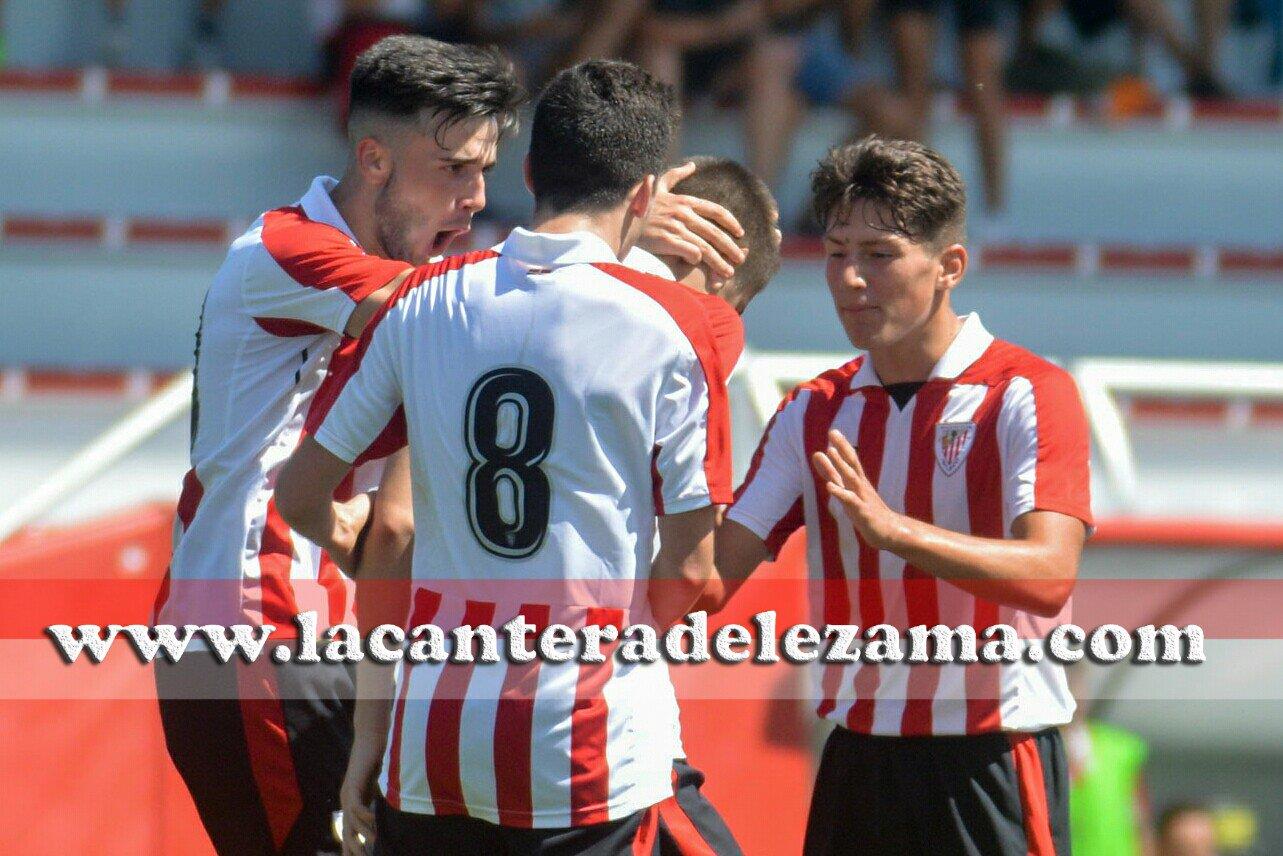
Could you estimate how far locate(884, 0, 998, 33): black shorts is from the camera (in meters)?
8.13

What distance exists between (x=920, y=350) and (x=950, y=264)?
16 cm

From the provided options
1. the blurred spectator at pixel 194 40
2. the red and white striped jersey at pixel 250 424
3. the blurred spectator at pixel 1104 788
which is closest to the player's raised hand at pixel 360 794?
the red and white striped jersey at pixel 250 424

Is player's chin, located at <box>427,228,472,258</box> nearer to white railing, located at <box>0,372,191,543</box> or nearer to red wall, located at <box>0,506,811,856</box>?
red wall, located at <box>0,506,811,856</box>

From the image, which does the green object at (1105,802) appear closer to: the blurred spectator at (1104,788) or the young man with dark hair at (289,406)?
the blurred spectator at (1104,788)

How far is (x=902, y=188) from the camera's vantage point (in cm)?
265

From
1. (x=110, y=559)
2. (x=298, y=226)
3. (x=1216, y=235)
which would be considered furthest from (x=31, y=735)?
(x=1216, y=235)

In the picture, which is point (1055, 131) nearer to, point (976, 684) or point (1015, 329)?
point (1015, 329)

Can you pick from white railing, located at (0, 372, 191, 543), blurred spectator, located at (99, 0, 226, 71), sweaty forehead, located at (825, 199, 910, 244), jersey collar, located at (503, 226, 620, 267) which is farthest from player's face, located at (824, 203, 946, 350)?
blurred spectator, located at (99, 0, 226, 71)

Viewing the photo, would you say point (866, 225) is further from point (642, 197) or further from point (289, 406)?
point (289, 406)

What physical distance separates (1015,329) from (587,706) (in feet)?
19.2

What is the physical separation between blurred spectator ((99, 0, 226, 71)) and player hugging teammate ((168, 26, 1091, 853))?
21.6ft

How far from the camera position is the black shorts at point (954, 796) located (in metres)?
2.64

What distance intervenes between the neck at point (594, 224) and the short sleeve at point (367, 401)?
254mm

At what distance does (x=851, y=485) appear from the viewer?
2.39 metres
